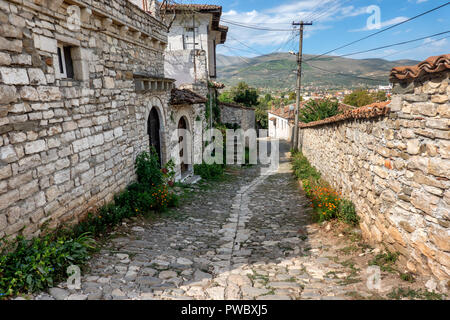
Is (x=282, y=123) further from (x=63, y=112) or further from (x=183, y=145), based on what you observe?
(x=63, y=112)

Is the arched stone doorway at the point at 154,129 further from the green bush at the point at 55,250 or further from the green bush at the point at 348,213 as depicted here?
the green bush at the point at 348,213

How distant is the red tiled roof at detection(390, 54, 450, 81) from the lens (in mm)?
2941

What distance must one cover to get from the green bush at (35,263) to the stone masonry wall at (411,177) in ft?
13.4

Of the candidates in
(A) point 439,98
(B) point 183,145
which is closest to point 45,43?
(A) point 439,98

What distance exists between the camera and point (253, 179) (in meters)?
12.1

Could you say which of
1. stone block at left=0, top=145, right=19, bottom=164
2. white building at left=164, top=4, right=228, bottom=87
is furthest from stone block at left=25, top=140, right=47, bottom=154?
white building at left=164, top=4, right=228, bottom=87

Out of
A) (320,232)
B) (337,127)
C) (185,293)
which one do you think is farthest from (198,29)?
(185,293)

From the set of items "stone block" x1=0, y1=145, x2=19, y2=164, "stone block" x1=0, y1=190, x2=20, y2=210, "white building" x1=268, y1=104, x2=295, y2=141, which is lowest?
"white building" x1=268, y1=104, x2=295, y2=141

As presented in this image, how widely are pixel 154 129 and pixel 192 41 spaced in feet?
39.6

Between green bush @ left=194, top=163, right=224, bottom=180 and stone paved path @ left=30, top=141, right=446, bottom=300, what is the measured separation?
12.0 feet

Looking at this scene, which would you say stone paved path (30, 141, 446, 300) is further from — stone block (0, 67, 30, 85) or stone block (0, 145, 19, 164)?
stone block (0, 67, 30, 85)

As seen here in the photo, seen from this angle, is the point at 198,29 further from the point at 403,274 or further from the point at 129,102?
the point at 403,274

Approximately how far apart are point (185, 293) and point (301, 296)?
1332 millimetres

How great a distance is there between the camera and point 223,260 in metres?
4.54
